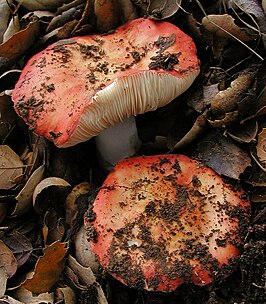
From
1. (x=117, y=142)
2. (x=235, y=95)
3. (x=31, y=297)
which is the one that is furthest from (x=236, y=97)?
(x=31, y=297)

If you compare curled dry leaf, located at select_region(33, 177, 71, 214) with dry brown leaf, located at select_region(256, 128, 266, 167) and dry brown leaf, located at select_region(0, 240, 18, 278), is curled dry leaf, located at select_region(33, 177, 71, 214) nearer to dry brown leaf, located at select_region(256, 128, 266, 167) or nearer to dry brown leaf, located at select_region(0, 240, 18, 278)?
dry brown leaf, located at select_region(0, 240, 18, 278)

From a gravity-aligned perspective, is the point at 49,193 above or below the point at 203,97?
below

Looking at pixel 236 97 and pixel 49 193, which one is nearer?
pixel 236 97

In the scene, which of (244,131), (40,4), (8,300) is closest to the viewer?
(8,300)

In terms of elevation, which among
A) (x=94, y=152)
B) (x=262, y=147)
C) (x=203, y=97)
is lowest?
(x=94, y=152)

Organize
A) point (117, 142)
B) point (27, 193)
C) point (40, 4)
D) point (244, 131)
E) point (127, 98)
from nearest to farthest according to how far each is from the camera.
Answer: point (127, 98) < point (244, 131) < point (27, 193) < point (117, 142) < point (40, 4)

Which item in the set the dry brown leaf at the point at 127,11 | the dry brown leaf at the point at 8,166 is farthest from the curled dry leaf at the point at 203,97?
the dry brown leaf at the point at 8,166

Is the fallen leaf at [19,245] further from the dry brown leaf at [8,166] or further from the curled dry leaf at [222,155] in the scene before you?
the curled dry leaf at [222,155]

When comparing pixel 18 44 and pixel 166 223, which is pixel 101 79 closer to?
pixel 18 44
